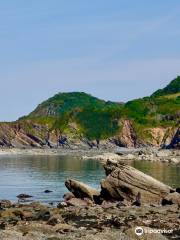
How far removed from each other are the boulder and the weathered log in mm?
1272

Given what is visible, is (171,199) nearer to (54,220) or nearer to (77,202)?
(77,202)

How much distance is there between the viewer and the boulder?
5647cm

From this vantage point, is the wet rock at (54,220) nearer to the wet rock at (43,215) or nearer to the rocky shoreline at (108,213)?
the rocky shoreline at (108,213)

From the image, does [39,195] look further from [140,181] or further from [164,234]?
[164,234]

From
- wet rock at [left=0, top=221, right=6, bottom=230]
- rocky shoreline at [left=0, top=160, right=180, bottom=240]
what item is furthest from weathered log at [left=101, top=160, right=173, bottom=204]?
wet rock at [left=0, top=221, right=6, bottom=230]

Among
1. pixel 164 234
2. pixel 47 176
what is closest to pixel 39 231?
pixel 164 234

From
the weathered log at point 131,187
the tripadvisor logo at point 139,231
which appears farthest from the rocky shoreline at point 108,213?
the tripadvisor logo at point 139,231

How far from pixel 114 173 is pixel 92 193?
311cm

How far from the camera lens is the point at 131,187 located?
54.0 m

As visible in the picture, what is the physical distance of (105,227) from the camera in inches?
1512

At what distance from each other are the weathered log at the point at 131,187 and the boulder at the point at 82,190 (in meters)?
1.27

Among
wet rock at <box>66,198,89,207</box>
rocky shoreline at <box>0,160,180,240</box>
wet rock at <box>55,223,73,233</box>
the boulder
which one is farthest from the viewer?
the boulder

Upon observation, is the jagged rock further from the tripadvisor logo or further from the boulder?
the tripadvisor logo

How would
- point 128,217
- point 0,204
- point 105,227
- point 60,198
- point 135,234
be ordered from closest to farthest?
point 135,234 < point 105,227 < point 128,217 < point 0,204 < point 60,198
